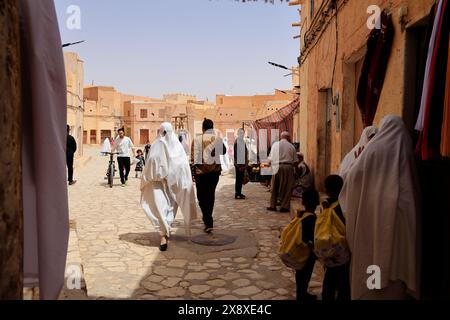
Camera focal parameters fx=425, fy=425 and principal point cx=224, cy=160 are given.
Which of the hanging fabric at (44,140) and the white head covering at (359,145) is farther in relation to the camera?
the white head covering at (359,145)

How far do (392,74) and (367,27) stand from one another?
1.11 m

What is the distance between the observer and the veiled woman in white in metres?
5.98

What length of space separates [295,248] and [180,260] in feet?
7.18

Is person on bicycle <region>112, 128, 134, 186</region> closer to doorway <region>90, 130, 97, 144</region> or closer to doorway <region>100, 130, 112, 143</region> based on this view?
doorway <region>90, 130, 97, 144</region>

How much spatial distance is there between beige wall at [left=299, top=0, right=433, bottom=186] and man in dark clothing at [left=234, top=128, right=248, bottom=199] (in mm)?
1631

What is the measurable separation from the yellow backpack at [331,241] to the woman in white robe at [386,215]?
9cm

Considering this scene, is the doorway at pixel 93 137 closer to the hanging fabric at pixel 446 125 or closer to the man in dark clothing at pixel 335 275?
the man in dark clothing at pixel 335 275

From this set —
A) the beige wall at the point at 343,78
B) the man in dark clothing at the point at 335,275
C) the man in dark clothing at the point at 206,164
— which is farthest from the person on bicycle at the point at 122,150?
the man in dark clothing at the point at 335,275

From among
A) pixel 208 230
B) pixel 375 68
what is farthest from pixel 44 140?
pixel 208 230

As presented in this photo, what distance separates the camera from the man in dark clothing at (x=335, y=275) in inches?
133

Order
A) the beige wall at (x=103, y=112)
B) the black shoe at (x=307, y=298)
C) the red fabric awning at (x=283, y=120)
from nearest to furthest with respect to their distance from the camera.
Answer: the black shoe at (x=307, y=298) → the red fabric awning at (x=283, y=120) → the beige wall at (x=103, y=112)

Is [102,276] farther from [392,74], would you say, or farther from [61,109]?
[392,74]

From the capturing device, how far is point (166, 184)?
6.16m
